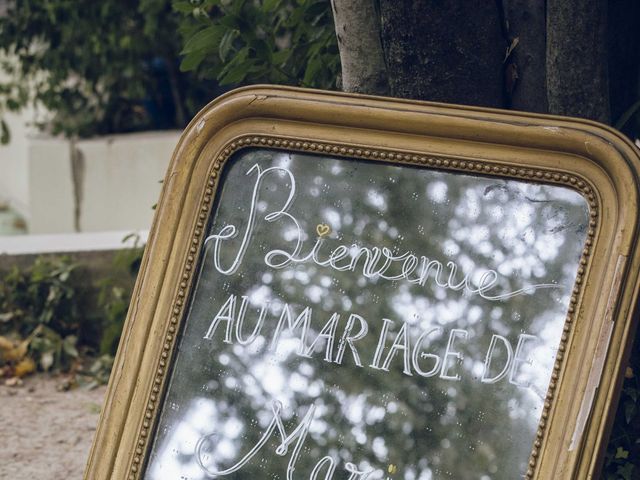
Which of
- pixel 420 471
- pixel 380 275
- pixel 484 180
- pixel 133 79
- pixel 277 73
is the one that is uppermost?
pixel 133 79

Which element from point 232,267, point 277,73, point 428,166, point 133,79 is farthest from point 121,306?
point 133,79

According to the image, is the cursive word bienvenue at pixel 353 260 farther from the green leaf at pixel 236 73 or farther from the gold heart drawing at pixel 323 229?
the green leaf at pixel 236 73

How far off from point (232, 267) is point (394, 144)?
1.30 feet

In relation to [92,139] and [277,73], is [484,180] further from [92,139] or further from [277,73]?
[92,139]

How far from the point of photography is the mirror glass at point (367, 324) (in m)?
1.86

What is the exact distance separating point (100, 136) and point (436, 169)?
5.31 meters

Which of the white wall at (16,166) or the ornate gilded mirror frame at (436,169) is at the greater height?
the white wall at (16,166)

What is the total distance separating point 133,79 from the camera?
6.51 metres

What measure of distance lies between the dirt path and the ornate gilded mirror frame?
1.23m

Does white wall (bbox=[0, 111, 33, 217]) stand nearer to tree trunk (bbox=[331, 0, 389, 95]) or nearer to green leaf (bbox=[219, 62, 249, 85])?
green leaf (bbox=[219, 62, 249, 85])

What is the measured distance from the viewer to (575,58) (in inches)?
87.6

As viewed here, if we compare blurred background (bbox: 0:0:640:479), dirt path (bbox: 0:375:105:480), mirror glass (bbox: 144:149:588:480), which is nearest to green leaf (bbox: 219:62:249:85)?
blurred background (bbox: 0:0:640:479)

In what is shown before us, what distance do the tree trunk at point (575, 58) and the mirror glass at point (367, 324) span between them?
431mm

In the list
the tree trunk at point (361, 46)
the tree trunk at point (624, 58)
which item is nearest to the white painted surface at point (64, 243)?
the tree trunk at point (361, 46)
